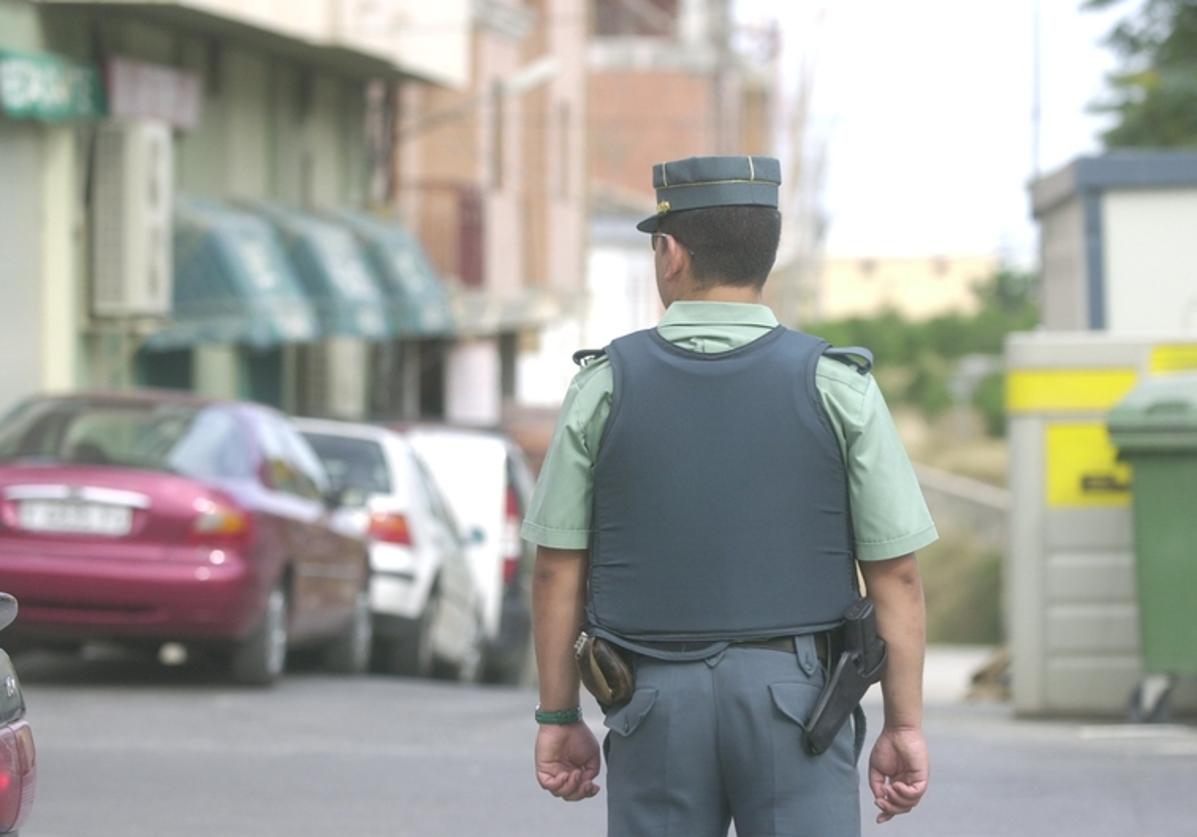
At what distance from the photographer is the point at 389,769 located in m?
10.3

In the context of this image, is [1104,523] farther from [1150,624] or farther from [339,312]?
[339,312]

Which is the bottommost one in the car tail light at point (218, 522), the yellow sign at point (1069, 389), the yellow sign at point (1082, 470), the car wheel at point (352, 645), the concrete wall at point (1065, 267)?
the car wheel at point (352, 645)

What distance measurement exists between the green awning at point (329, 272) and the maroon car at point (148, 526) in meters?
14.1

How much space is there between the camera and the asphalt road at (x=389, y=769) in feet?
28.7

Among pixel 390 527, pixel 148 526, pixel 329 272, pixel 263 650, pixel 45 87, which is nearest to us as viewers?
pixel 148 526

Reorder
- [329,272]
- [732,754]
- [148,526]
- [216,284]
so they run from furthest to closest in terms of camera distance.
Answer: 1. [329,272]
2. [216,284]
3. [148,526]
4. [732,754]

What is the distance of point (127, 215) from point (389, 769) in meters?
12.9

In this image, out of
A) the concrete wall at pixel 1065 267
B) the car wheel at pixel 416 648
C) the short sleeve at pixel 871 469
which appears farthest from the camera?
the car wheel at pixel 416 648

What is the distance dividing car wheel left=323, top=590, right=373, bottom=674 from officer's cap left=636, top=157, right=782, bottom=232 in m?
11.1

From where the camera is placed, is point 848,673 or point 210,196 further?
point 210,196

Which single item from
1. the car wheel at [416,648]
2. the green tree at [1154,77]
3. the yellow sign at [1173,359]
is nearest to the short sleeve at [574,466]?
the yellow sign at [1173,359]

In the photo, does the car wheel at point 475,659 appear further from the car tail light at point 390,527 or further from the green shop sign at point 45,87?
the green shop sign at point 45,87

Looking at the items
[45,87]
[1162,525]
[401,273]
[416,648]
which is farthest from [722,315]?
[401,273]

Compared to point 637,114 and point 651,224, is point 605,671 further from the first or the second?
point 637,114
